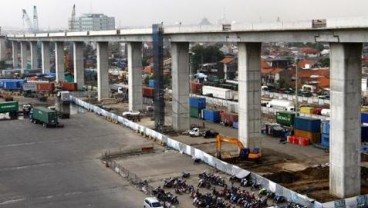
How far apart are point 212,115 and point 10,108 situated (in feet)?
104

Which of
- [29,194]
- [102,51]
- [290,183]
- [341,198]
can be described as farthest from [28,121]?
[341,198]

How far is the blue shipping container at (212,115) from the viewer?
69.9m

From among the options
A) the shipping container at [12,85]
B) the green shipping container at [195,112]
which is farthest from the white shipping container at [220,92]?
the shipping container at [12,85]

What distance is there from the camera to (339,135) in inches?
1438

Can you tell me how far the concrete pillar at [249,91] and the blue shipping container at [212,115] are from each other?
63.1ft

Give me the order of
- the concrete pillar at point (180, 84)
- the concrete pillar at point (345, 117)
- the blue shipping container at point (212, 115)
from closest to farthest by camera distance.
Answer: the concrete pillar at point (345, 117) → the concrete pillar at point (180, 84) → the blue shipping container at point (212, 115)

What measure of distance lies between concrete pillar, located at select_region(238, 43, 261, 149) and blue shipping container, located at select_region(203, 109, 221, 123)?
19.2m

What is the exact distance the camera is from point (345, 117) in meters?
36.2

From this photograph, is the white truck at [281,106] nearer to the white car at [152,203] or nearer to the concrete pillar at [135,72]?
the concrete pillar at [135,72]

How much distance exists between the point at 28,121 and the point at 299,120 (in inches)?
1576

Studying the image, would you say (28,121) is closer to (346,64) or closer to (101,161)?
(101,161)

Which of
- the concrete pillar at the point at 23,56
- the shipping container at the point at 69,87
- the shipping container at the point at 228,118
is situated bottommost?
the shipping container at the point at 228,118

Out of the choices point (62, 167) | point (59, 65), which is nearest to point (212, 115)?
point (62, 167)

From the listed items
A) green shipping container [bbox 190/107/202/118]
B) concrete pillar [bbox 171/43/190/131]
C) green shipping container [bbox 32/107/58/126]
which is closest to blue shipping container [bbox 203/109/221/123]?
green shipping container [bbox 190/107/202/118]
